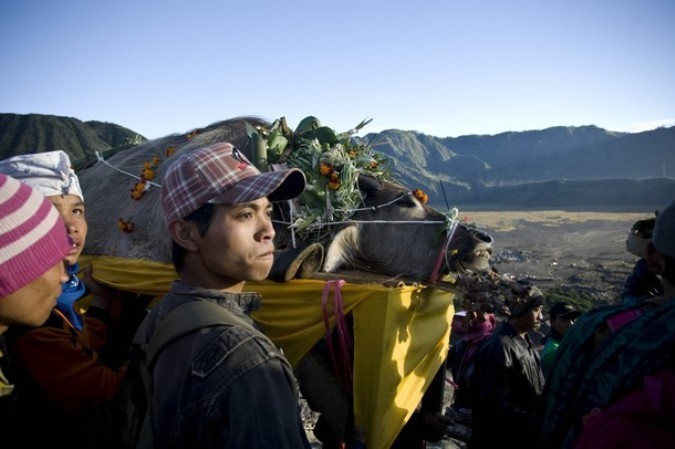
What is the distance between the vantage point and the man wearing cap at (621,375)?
162cm

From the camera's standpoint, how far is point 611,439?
64.4 inches

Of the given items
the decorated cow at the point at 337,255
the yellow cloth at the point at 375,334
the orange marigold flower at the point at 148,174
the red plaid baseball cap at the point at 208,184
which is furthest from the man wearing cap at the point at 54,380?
the orange marigold flower at the point at 148,174

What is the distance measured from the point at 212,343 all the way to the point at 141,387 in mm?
494

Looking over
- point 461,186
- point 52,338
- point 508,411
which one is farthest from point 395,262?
point 461,186

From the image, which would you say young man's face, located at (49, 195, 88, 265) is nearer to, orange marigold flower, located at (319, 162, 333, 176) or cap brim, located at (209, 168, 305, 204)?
cap brim, located at (209, 168, 305, 204)

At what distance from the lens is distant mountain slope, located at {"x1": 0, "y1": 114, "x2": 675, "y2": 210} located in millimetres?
13070

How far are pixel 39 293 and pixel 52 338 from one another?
A: 71cm

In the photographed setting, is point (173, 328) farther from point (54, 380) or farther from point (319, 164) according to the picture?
point (319, 164)

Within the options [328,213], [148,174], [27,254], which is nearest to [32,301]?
[27,254]

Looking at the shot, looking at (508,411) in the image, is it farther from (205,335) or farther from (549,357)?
(205,335)

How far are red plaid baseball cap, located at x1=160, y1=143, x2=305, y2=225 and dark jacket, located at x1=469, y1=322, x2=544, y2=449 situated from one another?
3116mm

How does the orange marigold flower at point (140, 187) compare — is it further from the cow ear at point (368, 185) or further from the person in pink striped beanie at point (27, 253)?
the person in pink striped beanie at point (27, 253)

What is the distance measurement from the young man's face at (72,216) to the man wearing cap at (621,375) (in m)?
3.07

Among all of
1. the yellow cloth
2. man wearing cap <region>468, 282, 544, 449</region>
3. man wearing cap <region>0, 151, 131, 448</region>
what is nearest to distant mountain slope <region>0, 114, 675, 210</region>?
the yellow cloth
